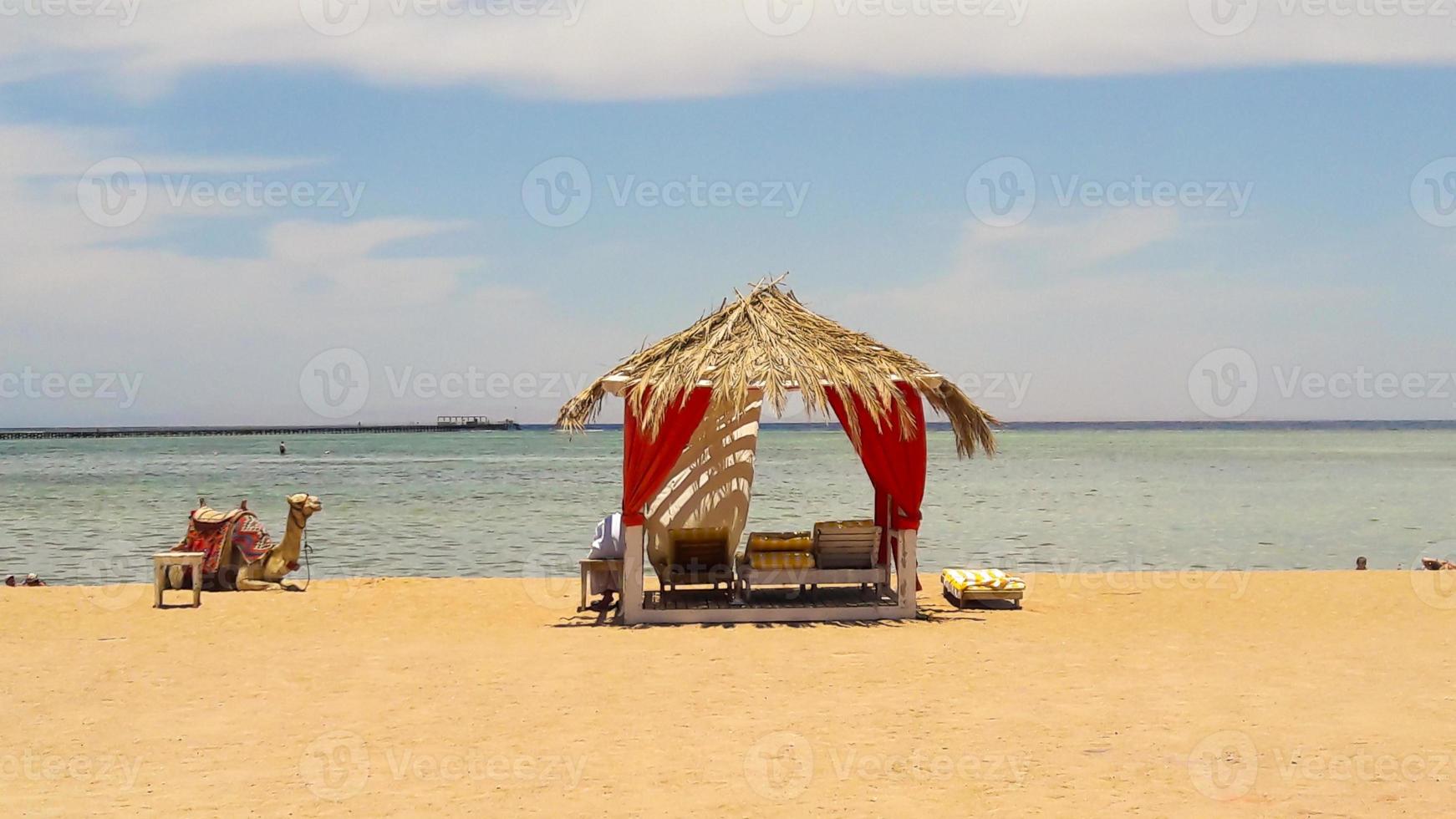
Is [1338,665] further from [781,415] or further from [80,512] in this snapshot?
[80,512]

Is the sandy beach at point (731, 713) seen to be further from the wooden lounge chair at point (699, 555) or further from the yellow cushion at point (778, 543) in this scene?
the wooden lounge chair at point (699, 555)

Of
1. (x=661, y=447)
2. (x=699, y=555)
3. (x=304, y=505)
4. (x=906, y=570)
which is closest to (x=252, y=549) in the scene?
(x=304, y=505)

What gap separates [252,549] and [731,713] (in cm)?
738

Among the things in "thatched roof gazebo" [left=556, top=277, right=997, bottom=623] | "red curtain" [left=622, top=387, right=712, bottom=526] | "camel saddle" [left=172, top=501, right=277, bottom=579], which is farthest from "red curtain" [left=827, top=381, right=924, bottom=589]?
"camel saddle" [left=172, top=501, right=277, bottom=579]

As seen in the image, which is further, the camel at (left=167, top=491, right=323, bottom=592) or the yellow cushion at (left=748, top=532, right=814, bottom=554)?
the camel at (left=167, top=491, right=323, bottom=592)

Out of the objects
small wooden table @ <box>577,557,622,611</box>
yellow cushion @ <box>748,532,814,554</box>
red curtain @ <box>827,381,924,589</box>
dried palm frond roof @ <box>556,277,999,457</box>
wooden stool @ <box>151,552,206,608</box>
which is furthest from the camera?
wooden stool @ <box>151,552,206,608</box>

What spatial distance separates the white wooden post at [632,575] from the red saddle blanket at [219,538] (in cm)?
448

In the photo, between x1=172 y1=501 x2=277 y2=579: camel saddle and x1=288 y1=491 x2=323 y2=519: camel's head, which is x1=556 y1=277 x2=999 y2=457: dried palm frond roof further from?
x1=172 y1=501 x2=277 y2=579: camel saddle

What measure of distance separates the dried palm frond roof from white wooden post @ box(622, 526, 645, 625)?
3.11ft

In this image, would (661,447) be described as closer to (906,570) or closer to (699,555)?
(699,555)

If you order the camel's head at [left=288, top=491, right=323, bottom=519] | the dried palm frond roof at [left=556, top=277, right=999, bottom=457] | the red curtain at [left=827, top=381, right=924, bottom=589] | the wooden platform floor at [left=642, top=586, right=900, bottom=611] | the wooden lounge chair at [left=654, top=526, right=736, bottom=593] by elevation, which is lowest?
the wooden platform floor at [left=642, top=586, right=900, bottom=611]

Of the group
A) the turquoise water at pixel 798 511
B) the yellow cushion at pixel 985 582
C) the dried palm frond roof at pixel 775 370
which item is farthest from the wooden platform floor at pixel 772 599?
the turquoise water at pixel 798 511

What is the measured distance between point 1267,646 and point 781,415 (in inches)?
162

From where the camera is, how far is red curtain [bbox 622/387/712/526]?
989 cm
